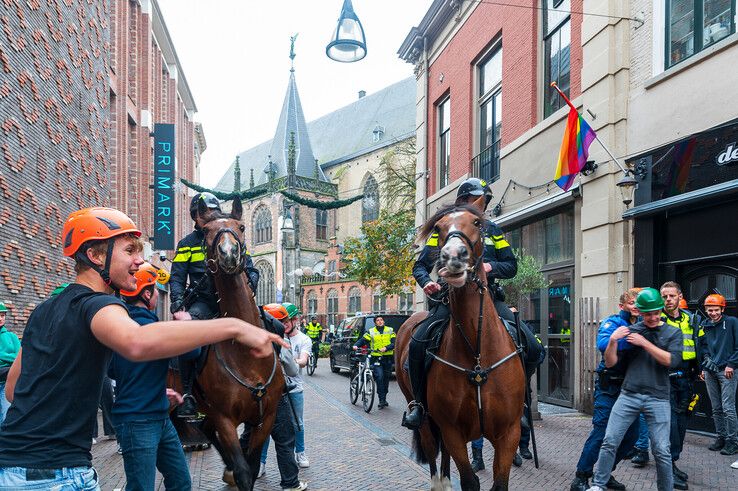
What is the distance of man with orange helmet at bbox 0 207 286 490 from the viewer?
215 centimetres

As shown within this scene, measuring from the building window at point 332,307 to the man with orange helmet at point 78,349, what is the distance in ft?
189

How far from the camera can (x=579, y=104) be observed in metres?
12.8

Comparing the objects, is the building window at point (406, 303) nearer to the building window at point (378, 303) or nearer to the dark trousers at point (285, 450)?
the building window at point (378, 303)

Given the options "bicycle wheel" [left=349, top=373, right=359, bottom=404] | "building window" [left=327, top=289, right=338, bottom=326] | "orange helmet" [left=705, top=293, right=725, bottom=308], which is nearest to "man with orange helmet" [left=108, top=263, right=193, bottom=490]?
"orange helmet" [left=705, top=293, right=725, bottom=308]

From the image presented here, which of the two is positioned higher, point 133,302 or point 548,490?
point 133,302

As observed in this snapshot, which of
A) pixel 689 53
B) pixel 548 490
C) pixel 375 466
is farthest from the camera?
pixel 689 53

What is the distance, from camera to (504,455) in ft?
15.3

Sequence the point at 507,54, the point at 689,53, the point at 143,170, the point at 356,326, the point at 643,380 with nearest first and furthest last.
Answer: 1. the point at 643,380
2. the point at 689,53
3. the point at 507,54
4. the point at 356,326
5. the point at 143,170

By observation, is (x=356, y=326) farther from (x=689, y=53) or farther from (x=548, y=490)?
(x=548, y=490)

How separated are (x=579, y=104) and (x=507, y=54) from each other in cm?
413

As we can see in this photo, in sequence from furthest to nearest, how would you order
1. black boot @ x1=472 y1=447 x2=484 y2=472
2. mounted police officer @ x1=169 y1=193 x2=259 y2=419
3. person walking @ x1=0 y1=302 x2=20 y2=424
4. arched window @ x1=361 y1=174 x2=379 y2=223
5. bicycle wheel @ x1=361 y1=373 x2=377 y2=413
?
arched window @ x1=361 y1=174 x2=379 y2=223
bicycle wheel @ x1=361 y1=373 x2=377 y2=413
black boot @ x1=472 y1=447 x2=484 y2=472
person walking @ x1=0 y1=302 x2=20 y2=424
mounted police officer @ x1=169 y1=193 x2=259 y2=419

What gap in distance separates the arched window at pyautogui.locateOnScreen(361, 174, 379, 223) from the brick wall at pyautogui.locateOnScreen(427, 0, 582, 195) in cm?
4050

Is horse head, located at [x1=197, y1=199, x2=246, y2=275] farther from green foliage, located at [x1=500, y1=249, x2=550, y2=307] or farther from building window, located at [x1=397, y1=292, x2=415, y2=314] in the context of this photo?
building window, located at [x1=397, y1=292, x2=415, y2=314]

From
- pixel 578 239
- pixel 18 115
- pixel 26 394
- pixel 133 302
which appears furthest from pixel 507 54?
pixel 26 394
